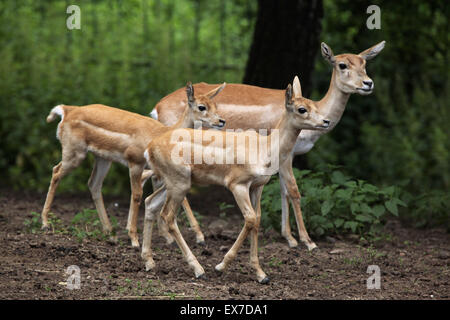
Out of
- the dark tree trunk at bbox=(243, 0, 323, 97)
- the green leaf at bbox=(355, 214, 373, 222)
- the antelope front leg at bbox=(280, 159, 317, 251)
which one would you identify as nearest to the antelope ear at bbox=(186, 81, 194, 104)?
the antelope front leg at bbox=(280, 159, 317, 251)

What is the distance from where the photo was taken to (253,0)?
40.9 feet

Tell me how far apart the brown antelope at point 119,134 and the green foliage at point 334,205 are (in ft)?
4.11

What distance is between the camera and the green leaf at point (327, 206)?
23.3 ft

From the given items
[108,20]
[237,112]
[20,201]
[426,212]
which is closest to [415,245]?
[426,212]

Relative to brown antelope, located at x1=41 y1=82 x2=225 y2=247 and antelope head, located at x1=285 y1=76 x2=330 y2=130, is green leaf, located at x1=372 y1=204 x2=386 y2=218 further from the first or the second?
brown antelope, located at x1=41 y1=82 x2=225 y2=247

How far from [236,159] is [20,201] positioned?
3.88 meters

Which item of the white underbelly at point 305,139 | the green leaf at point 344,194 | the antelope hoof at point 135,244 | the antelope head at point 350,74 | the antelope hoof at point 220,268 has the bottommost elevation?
the antelope hoof at point 135,244

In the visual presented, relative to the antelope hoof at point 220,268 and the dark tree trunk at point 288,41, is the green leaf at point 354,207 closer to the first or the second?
the antelope hoof at point 220,268

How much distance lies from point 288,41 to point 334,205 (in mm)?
2600

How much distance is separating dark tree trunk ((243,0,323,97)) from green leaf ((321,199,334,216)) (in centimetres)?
226

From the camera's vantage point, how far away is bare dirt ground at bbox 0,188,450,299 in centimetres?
540

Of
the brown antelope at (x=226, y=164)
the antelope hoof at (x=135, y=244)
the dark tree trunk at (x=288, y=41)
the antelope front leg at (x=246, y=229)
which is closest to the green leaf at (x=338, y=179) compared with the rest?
the brown antelope at (x=226, y=164)

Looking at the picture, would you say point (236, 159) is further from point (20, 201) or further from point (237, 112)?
point (20, 201)

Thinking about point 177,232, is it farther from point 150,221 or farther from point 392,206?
point 392,206
